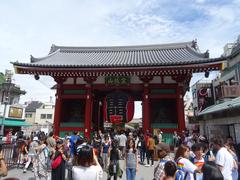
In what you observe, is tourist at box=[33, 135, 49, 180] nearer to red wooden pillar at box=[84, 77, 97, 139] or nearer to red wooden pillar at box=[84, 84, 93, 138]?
red wooden pillar at box=[84, 77, 97, 139]

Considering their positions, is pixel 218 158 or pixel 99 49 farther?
pixel 99 49

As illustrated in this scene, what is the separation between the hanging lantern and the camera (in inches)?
613

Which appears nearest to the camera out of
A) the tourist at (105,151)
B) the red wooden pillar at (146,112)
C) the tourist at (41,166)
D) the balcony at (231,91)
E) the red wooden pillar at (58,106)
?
the tourist at (41,166)

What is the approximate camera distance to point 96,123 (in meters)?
19.2

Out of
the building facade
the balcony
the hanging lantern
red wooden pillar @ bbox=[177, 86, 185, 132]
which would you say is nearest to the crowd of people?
the hanging lantern

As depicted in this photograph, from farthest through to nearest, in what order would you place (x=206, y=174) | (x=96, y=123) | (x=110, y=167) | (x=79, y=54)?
(x=79, y=54) → (x=96, y=123) → (x=110, y=167) → (x=206, y=174)

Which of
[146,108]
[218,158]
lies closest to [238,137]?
[146,108]

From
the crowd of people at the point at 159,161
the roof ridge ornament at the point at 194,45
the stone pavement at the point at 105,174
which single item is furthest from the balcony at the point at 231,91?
the stone pavement at the point at 105,174

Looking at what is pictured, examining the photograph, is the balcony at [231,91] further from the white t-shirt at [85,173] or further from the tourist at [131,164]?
the white t-shirt at [85,173]

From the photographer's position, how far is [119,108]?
15680 millimetres

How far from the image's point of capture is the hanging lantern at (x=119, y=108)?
15.6 m

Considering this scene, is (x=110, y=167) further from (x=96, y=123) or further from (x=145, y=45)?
(x=145, y=45)

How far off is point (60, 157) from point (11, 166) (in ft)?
21.2

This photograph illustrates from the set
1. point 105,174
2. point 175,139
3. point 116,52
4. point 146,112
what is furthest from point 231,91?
point 105,174
